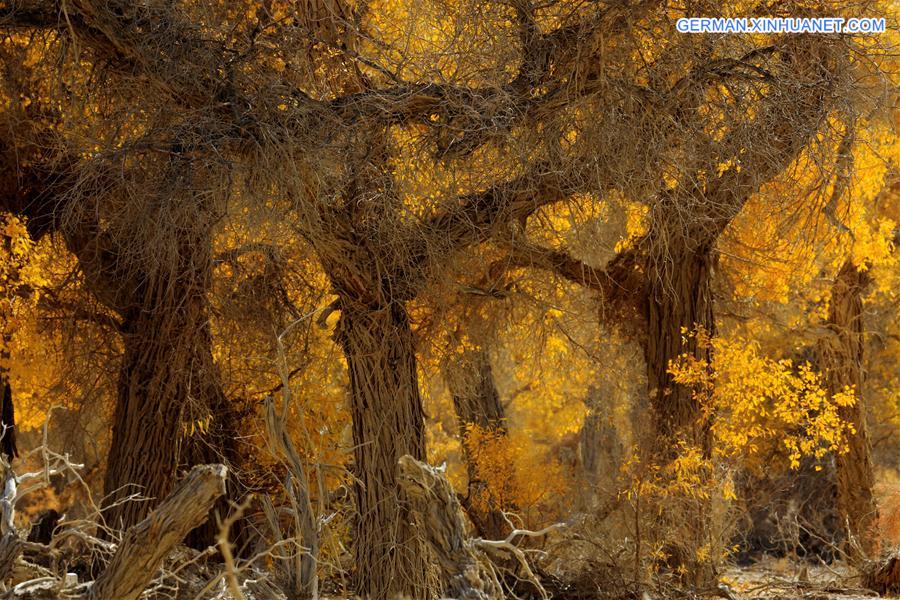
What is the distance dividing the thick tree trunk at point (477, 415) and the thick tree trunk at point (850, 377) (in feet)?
16.0

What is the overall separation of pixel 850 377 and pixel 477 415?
17.8ft

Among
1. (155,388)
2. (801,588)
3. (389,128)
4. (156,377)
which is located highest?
(389,128)

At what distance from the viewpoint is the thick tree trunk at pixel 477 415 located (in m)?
13.7

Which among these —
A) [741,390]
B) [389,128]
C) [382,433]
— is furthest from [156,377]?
[741,390]

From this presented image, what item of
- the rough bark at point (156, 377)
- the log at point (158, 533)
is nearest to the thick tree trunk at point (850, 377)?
the rough bark at point (156, 377)

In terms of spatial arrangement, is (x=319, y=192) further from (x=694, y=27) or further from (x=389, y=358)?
(x=694, y=27)

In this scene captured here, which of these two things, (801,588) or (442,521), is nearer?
(442,521)

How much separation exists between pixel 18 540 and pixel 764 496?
553 inches

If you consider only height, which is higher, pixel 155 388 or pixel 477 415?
pixel 155 388

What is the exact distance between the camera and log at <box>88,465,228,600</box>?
623 cm

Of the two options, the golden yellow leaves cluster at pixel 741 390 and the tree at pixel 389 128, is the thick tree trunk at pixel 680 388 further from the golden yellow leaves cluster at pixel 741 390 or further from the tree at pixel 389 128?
the tree at pixel 389 128

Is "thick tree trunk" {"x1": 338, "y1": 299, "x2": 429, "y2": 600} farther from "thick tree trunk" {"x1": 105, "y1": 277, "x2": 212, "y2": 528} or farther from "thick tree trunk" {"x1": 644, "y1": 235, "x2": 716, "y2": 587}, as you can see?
"thick tree trunk" {"x1": 644, "y1": 235, "x2": 716, "y2": 587}

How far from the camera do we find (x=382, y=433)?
11.0 m

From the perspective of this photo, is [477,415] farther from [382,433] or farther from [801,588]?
[382,433]
